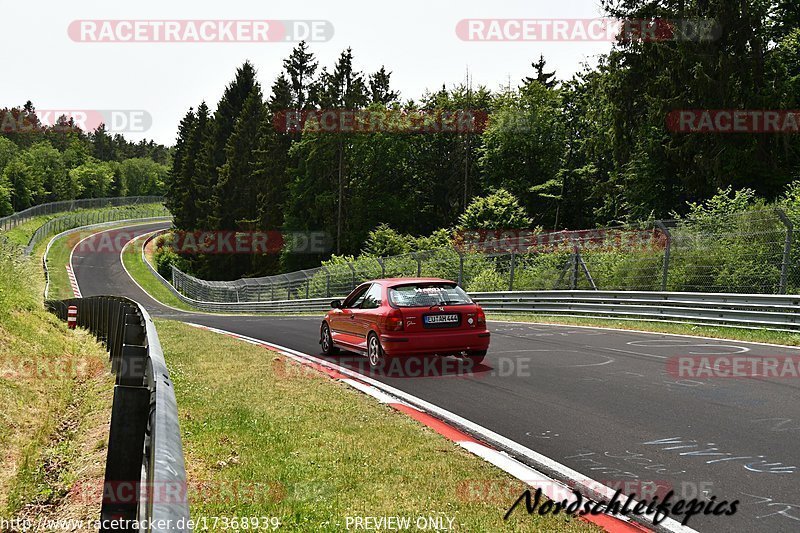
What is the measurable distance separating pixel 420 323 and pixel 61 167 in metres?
135

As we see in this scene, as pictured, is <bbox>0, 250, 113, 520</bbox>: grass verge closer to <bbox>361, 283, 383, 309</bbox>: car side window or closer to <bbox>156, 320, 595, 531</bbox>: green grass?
<bbox>156, 320, 595, 531</bbox>: green grass

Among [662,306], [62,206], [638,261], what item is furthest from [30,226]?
A: [662,306]

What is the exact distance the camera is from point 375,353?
1070 cm

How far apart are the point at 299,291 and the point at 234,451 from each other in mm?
34480

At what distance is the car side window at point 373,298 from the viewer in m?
11.0

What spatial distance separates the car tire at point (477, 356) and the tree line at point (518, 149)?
1617 centimetres

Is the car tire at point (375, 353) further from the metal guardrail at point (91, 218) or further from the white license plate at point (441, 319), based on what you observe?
the metal guardrail at point (91, 218)

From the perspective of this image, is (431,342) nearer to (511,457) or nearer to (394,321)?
(394,321)

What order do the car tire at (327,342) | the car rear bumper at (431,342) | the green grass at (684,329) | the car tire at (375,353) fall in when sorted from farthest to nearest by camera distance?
the car tire at (327,342)
the green grass at (684,329)
the car tire at (375,353)
the car rear bumper at (431,342)

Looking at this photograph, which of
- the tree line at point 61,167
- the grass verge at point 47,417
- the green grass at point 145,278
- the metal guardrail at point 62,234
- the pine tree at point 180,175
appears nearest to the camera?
the grass verge at point 47,417

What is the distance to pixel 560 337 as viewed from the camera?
13.8 metres

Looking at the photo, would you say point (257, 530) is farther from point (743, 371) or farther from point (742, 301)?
point (742, 301)

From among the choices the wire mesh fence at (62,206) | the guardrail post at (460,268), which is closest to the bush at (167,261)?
the wire mesh fence at (62,206)

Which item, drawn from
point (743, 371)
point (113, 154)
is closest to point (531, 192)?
point (743, 371)
